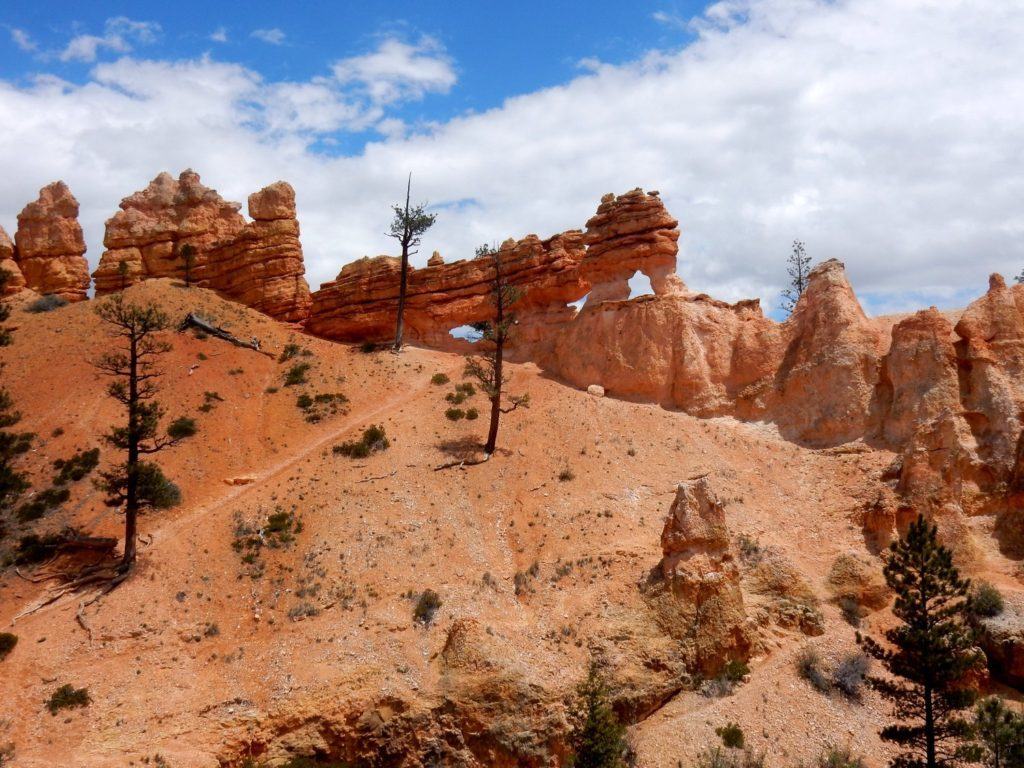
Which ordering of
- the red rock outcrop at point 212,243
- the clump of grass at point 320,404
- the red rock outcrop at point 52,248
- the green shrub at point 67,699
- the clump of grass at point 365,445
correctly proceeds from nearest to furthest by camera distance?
the green shrub at point 67,699, the clump of grass at point 365,445, the clump of grass at point 320,404, the red rock outcrop at point 212,243, the red rock outcrop at point 52,248

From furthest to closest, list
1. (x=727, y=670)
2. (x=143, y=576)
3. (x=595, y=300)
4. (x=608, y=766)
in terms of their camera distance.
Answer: (x=595, y=300), (x=143, y=576), (x=727, y=670), (x=608, y=766)

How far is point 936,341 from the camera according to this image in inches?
1334

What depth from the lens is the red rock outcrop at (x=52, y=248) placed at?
59.2 metres

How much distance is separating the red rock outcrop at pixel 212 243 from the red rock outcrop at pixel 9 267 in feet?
16.6

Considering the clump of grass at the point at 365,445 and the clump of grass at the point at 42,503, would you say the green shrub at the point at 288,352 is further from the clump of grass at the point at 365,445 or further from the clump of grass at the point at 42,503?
the clump of grass at the point at 42,503

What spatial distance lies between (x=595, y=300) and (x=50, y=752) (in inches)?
1272

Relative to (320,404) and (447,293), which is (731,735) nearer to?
(320,404)

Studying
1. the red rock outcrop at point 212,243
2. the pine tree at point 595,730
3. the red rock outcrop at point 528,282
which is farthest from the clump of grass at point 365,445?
the red rock outcrop at point 212,243

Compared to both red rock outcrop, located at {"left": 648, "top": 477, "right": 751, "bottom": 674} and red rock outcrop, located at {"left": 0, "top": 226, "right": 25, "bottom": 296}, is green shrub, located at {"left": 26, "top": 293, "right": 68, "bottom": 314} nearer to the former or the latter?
red rock outcrop, located at {"left": 0, "top": 226, "right": 25, "bottom": 296}

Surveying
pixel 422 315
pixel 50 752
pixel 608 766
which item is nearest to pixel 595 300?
pixel 422 315

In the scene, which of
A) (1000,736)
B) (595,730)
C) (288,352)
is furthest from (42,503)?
(1000,736)

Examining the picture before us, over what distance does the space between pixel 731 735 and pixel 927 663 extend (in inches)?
223

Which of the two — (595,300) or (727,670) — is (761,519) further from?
(595,300)

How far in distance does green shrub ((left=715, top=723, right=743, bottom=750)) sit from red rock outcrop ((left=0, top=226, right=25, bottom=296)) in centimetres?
5504
